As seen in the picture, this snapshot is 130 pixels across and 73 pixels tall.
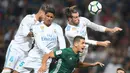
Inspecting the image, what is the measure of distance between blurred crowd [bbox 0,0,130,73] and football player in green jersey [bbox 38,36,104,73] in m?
4.19

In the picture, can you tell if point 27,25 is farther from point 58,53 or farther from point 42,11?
point 58,53

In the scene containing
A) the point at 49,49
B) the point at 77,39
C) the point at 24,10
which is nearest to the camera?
the point at 77,39

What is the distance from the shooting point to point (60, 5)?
19141mm

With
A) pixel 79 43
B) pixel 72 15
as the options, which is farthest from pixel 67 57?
pixel 72 15

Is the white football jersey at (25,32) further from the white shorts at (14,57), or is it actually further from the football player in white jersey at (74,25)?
the football player in white jersey at (74,25)

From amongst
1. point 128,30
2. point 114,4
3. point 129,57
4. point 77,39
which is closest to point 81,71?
point 129,57

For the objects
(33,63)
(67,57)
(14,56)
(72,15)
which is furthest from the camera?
(14,56)

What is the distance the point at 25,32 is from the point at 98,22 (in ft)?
21.1

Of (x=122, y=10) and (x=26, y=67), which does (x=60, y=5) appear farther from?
(x=26, y=67)

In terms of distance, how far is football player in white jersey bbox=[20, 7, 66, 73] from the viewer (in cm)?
1147

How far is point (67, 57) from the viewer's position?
11047 millimetres

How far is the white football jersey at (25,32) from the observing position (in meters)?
12.1

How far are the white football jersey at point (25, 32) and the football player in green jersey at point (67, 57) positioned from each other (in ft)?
4.15

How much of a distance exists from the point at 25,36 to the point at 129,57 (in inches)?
195
